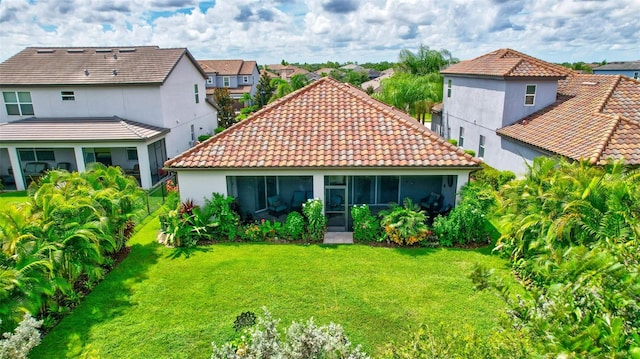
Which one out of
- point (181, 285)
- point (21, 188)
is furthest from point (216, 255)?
point (21, 188)

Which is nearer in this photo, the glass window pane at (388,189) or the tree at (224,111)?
the glass window pane at (388,189)

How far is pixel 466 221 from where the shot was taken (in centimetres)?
1325

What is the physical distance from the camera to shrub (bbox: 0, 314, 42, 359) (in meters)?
7.34

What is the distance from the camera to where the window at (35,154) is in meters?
23.4

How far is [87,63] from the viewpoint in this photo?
2509 centimetres

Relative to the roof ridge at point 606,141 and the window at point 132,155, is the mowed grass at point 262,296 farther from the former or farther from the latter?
the window at point 132,155

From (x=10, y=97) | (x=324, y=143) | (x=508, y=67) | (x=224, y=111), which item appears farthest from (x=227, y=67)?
(x=324, y=143)

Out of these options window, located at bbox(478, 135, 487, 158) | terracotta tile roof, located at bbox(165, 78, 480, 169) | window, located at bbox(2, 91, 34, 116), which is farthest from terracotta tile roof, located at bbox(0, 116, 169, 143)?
window, located at bbox(478, 135, 487, 158)

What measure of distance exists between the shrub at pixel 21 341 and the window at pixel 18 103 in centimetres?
2141

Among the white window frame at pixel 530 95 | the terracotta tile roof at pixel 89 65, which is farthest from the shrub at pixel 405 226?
the terracotta tile roof at pixel 89 65

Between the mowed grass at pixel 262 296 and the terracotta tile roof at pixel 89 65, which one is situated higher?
the terracotta tile roof at pixel 89 65

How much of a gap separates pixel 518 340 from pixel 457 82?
27842 millimetres

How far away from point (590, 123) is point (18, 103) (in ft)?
103

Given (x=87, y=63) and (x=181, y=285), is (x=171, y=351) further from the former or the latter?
(x=87, y=63)
